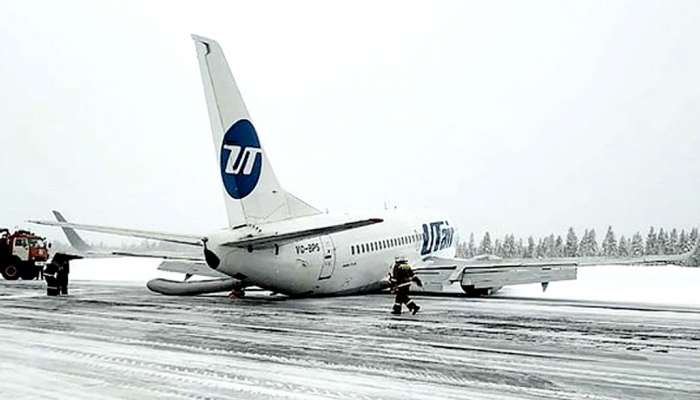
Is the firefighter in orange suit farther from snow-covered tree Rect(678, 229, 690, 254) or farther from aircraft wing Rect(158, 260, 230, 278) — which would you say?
snow-covered tree Rect(678, 229, 690, 254)

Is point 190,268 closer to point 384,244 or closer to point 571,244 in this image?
point 384,244

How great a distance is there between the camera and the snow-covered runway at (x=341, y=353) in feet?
27.8

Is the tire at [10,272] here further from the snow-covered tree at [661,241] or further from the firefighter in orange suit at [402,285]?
the snow-covered tree at [661,241]

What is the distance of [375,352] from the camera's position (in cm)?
1141

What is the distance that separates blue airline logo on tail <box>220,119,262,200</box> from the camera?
1972 cm

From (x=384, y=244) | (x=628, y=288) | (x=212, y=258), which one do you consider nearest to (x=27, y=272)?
(x=384, y=244)

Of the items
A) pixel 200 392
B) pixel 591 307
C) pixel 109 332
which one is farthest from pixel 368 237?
pixel 200 392

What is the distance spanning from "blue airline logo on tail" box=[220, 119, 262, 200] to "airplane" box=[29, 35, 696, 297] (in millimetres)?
26

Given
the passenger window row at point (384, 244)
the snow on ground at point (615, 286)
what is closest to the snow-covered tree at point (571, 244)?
the snow on ground at point (615, 286)

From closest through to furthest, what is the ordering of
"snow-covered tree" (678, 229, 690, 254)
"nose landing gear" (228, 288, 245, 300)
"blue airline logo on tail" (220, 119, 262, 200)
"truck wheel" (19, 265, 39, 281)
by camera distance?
"blue airline logo on tail" (220, 119, 262, 200)
"nose landing gear" (228, 288, 245, 300)
"truck wheel" (19, 265, 39, 281)
"snow-covered tree" (678, 229, 690, 254)

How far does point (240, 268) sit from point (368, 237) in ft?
22.3

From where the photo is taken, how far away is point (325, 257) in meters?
21.8

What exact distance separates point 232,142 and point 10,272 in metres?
24.7

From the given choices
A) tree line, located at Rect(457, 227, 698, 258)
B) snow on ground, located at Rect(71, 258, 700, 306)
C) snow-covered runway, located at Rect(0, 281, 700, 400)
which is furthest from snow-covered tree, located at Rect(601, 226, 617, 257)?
snow-covered runway, located at Rect(0, 281, 700, 400)
